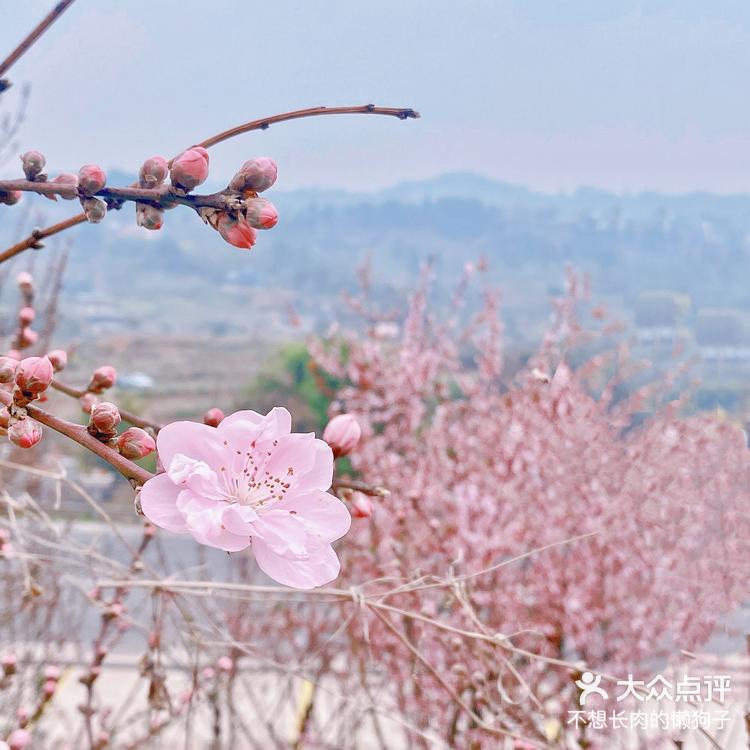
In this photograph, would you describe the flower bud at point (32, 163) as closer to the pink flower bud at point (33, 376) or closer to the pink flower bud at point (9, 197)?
the pink flower bud at point (9, 197)

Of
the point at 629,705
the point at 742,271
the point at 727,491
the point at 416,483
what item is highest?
the point at 742,271

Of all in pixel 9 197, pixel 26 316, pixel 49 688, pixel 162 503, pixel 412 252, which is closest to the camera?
pixel 162 503

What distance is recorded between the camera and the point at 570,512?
1513 millimetres

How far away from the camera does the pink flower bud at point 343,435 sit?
0.44m

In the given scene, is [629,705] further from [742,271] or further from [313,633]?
[742,271]

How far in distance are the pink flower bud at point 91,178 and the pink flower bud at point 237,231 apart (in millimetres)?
52

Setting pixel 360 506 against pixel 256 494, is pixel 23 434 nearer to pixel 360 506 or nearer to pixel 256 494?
pixel 256 494

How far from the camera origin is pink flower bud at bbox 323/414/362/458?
437 millimetres

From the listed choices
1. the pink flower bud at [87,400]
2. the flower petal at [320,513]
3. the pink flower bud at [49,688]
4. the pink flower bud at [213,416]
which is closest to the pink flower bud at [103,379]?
the pink flower bud at [87,400]

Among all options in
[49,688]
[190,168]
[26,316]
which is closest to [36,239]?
[190,168]

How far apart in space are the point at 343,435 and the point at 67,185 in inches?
7.1

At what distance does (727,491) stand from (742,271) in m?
2.46

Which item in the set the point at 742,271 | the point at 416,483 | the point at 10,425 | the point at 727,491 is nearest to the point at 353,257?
the point at 742,271

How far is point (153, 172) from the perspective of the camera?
32cm
